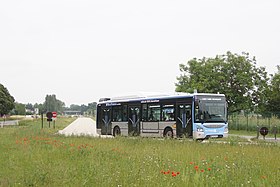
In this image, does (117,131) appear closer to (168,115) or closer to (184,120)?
(168,115)

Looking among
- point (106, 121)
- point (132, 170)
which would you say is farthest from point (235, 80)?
point (132, 170)

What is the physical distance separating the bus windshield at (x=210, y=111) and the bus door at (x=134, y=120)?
18.5ft

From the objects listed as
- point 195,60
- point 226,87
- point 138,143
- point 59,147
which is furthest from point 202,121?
point 195,60

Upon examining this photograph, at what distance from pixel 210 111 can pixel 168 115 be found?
9.51 feet

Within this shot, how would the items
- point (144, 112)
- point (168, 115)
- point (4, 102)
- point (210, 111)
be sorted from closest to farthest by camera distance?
point (210, 111)
point (168, 115)
point (144, 112)
point (4, 102)

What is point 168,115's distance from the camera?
79.0ft

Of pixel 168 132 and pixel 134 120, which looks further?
pixel 134 120

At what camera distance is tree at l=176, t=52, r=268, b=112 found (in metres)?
40.7

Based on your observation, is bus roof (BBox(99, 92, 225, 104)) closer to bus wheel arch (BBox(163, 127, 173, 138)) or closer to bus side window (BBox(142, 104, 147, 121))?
bus side window (BBox(142, 104, 147, 121))

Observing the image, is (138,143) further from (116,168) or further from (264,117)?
(264,117)

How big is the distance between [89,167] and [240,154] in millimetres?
5217

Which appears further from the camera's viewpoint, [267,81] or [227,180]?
[267,81]

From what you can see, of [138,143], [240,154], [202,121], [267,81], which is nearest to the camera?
[240,154]

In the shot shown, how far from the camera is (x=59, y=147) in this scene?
53.4ft
